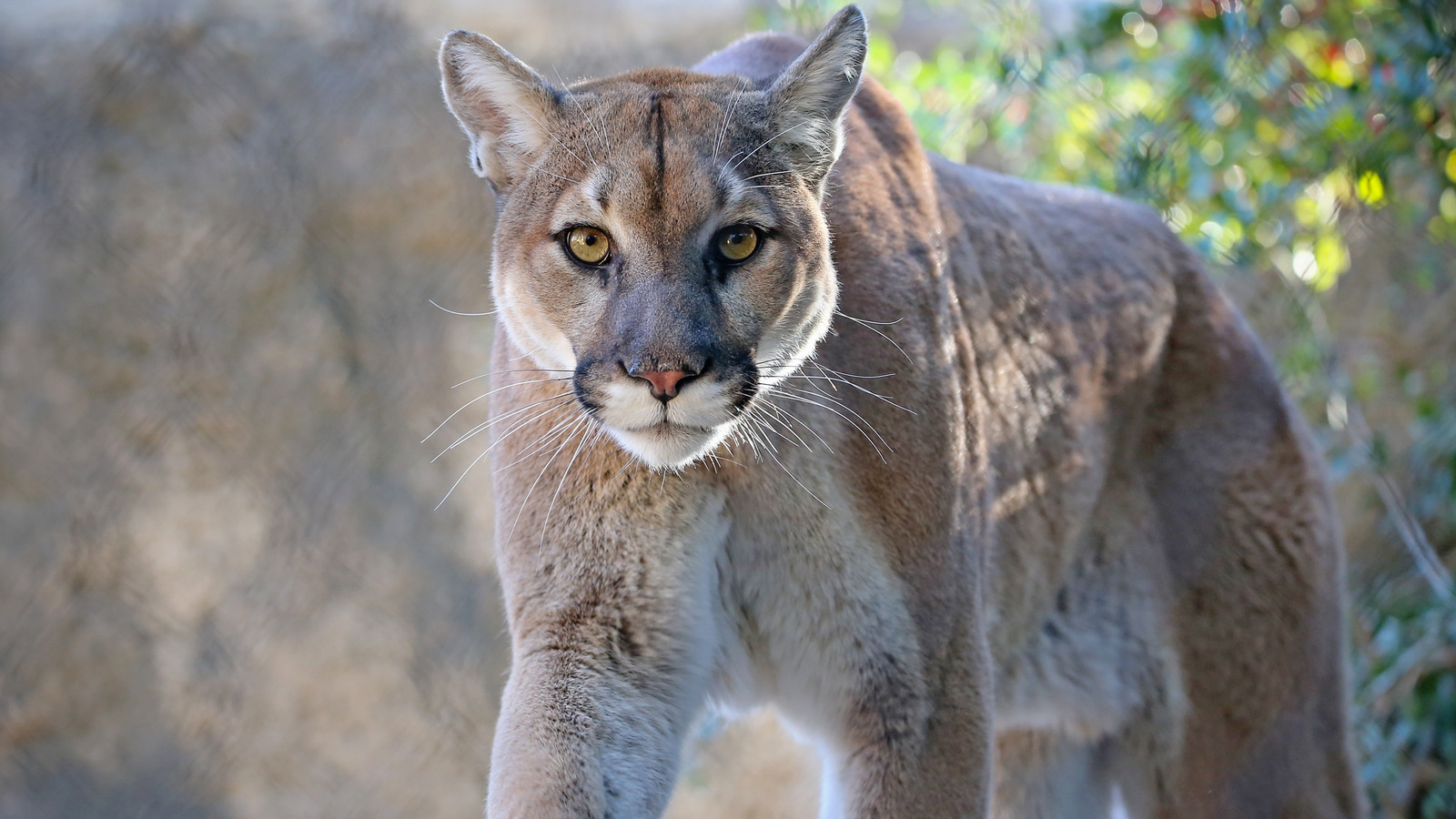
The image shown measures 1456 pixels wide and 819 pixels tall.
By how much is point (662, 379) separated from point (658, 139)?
47cm

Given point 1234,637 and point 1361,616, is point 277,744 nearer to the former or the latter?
point 1234,637

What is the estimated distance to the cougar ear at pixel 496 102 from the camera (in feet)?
7.53

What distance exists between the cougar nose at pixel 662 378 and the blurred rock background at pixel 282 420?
270cm

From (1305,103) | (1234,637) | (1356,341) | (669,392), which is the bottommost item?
(1356,341)

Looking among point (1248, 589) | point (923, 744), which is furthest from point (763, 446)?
point (1248, 589)

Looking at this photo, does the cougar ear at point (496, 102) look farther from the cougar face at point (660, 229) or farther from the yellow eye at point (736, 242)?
the yellow eye at point (736, 242)

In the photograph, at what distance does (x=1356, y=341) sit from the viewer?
558cm

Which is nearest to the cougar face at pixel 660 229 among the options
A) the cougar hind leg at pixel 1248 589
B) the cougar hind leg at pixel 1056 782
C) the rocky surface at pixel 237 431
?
the cougar hind leg at pixel 1248 589

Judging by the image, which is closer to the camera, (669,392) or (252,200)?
(669,392)

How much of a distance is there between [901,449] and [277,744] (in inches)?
141

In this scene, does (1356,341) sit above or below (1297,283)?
below

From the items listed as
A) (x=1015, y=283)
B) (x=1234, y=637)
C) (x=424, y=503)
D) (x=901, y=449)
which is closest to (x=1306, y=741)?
(x=1234, y=637)

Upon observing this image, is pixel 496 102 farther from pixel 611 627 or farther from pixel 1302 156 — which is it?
pixel 1302 156

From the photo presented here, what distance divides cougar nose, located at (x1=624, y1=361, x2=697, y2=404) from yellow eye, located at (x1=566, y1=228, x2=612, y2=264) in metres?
0.27
